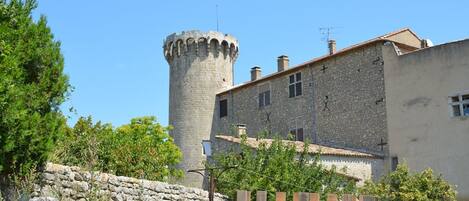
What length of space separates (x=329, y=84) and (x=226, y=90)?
835 centimetres

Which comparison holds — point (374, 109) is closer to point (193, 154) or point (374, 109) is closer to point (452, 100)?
point (452, 100)

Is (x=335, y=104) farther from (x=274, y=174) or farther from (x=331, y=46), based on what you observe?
(x=274, y=174)

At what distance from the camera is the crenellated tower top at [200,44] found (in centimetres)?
3597

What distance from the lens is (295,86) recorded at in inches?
1163

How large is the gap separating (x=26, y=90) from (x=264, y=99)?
2325 centimetres

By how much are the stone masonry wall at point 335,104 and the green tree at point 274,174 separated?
8.65m

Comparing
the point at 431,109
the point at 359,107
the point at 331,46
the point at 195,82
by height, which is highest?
the point at 331,46

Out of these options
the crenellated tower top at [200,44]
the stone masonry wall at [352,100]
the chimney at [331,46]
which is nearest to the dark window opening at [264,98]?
the stone masonry wall at [352,100]

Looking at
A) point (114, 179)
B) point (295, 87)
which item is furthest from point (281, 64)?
point (114, 179)

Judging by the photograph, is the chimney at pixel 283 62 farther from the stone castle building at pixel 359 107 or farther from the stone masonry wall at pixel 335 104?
the stone masonry wall at pixel 335 104

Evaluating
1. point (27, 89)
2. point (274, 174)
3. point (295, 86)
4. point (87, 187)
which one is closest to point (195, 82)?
point (295, 86)

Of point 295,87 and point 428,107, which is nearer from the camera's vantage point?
point 428,107

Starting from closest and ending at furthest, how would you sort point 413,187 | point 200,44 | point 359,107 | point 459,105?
point 413,187 → point 459,105 → point 359,107 → point 200,44

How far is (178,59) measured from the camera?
36188mm
